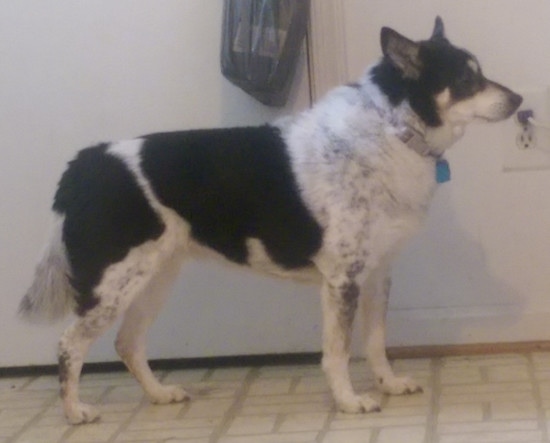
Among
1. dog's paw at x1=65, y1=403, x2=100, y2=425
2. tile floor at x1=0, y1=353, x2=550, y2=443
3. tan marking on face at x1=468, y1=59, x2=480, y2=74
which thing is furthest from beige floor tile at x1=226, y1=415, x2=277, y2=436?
tan marking on face at x1=468, y1=59, x2=480, y2=74

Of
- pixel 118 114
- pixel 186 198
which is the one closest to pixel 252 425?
pixel 186 198

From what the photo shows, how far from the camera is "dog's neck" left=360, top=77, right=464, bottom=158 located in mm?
2738

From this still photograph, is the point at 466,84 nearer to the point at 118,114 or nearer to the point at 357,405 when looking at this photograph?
the point at 357,405

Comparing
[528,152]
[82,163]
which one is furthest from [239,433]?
[528,152]

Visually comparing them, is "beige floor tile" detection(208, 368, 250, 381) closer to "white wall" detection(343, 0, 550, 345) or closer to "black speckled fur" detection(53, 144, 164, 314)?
"white wall" detection(343, 0, 550, 345)

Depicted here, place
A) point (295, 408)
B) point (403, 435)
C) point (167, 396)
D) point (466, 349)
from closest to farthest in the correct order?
1. point (403, 435)
2. point (295, 408)
3. point (167, 396)
4. point (466, 349)

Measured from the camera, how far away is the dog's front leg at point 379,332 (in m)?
2.92

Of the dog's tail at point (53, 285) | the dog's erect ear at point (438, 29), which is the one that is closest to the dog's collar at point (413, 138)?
the dog's erect ear at point (438, 29)

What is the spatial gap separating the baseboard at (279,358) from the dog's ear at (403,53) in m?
0.93

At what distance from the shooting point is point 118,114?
10.8ft

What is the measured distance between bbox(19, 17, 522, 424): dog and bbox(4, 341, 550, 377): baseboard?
1.24 feet

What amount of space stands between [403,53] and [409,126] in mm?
176

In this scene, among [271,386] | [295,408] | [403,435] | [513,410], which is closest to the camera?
[403,435]

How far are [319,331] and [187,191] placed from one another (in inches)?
29.0
